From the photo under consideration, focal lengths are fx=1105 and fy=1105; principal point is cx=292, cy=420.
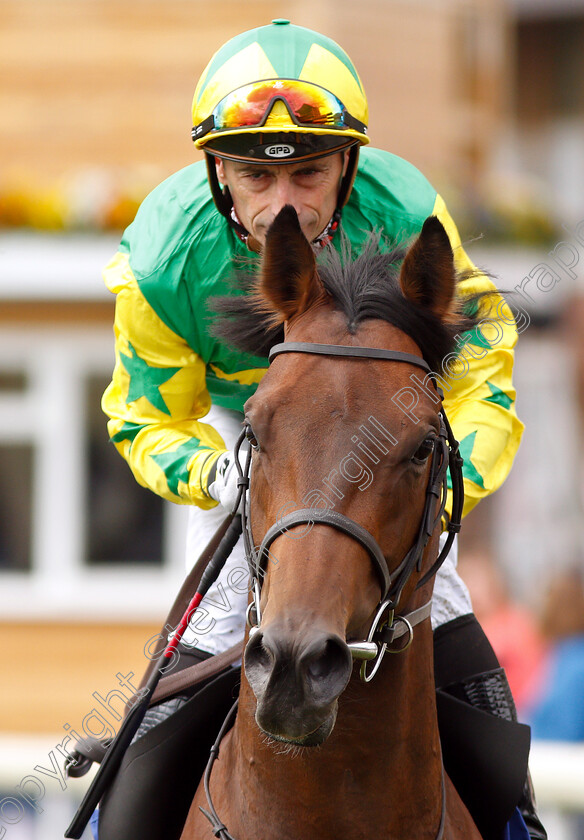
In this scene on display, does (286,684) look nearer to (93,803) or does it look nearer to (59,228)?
(93,803)

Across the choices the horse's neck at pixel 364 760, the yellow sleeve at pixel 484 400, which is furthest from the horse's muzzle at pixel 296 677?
the yellow sleeve at pixel 484 400

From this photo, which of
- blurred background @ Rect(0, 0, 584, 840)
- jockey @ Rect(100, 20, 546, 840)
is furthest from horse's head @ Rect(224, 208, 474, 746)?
blurred background @ Rect(0, 0, 584, 840)

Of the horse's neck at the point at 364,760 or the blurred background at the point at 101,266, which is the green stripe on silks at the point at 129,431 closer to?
the horse's neck at the point at 364,760

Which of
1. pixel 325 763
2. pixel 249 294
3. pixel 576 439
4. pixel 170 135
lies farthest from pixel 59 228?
pixel 325 763

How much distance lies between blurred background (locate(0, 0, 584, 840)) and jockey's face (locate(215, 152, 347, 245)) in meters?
6.00

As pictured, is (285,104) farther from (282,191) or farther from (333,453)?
(333,453)

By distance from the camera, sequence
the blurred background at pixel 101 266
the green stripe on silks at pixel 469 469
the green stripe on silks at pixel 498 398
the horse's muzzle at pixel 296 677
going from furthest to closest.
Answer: the blurred background at pixel 101 266, the green stripe on silks at pixel 498 398, the green stripe on silks at pixel 469 469, the horse's muzzle at pixel 296 677

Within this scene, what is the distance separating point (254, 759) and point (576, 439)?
9823 millimetres

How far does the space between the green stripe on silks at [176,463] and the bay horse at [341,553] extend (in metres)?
0.47

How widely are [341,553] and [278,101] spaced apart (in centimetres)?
147

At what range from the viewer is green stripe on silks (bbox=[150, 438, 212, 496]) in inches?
125

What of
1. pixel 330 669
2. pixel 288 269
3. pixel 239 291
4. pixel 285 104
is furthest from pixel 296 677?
pixel 285 104

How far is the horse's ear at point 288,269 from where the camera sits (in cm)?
267

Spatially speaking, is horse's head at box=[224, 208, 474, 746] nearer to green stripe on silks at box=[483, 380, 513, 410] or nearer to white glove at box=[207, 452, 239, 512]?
white glove at box=[207, 452, 239, 512]
